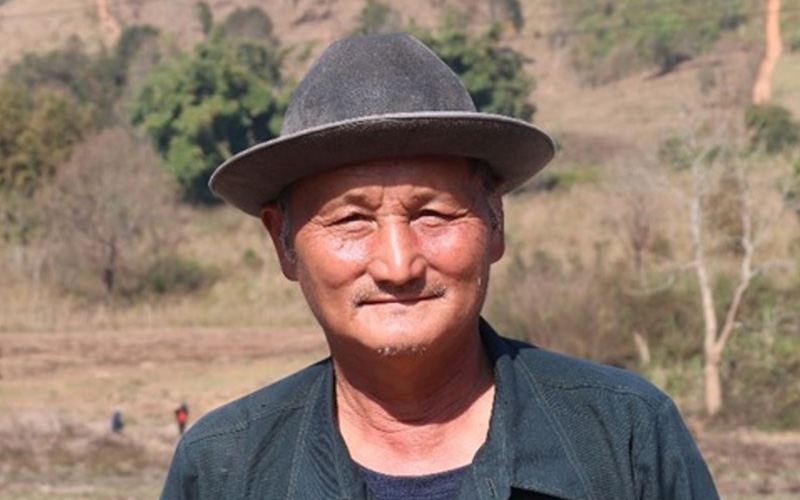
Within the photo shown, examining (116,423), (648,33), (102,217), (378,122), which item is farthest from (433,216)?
(648,33)

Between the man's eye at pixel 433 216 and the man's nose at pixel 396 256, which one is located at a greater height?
the man's eye at pixel 433 216

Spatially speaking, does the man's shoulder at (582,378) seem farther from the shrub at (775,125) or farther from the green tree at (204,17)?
the green tree at (204,17)

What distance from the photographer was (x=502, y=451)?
9.09 feet

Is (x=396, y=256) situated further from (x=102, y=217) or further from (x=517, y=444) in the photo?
(x=102, y=217)

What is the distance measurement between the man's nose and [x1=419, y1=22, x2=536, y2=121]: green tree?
126 ft

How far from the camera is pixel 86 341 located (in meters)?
29.0

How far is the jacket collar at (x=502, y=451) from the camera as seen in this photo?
8.93 feet

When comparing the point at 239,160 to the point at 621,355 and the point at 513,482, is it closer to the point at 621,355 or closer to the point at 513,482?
the point at 513,482

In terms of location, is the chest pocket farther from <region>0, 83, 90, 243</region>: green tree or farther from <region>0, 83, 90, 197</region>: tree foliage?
<region>0, 83, 90, 197</region>: tree foliage

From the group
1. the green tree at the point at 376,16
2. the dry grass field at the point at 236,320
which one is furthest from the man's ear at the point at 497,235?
the green tree at the point at 376,16

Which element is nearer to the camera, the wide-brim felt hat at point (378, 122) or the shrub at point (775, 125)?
the wide-brim felt hat at point (378, 122)

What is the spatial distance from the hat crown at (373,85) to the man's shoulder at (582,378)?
1.42 ft

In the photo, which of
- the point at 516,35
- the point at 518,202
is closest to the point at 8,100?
the point at 518,202

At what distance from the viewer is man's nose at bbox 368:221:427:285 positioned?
270 cm
